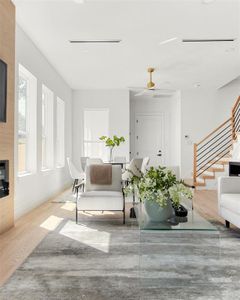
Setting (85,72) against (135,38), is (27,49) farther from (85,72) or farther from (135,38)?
(85,72)

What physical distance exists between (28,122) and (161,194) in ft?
12.8


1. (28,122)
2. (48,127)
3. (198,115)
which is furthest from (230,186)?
(198,115)

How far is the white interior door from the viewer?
464 inches

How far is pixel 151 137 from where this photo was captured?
11.8m

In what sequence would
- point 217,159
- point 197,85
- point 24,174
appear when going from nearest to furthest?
point 24,174
point 217,159
point 197,85

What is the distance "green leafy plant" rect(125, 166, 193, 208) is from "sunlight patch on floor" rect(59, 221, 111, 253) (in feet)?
2.51

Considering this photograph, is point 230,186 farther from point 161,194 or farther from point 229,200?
point 161,194

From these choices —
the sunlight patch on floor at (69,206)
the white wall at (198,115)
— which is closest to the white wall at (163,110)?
the white wall at (198,115)

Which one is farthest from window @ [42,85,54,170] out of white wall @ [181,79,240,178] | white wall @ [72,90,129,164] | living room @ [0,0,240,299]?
white wall @ [181,79,240,178]

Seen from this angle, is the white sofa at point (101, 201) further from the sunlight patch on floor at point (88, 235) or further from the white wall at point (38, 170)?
the white wall at point (38, 170)

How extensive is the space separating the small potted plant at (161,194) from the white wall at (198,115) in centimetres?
769

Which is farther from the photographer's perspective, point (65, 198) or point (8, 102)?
point (65, 198)

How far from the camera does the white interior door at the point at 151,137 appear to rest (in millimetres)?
11789

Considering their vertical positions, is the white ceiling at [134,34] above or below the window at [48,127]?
above
